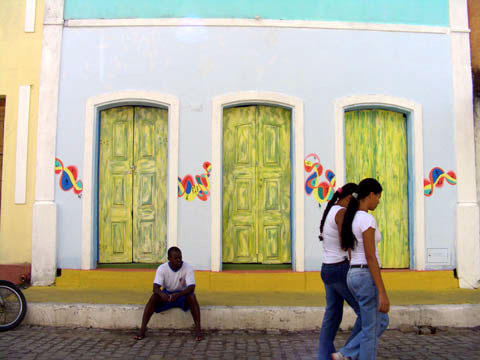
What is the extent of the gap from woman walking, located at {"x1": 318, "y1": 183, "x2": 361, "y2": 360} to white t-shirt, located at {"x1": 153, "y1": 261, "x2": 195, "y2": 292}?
181 centimetres

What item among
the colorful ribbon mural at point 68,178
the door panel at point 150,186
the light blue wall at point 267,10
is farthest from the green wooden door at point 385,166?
the colorful ribbon mural at point 68,178

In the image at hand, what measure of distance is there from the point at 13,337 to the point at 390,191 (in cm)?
559

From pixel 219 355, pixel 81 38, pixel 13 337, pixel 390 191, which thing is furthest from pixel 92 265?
pixel 390 191

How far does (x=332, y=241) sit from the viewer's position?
357 cm

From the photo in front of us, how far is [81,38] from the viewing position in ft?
22.1

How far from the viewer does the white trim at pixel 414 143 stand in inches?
259

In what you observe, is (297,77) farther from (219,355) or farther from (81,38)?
(219,355)

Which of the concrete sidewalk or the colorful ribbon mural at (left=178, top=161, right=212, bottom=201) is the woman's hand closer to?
the concrete sidewalk

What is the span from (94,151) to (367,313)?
492 centimetres

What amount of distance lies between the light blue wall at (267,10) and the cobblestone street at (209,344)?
4.69 metres

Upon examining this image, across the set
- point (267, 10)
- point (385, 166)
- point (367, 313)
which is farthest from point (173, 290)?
point (267, 10)

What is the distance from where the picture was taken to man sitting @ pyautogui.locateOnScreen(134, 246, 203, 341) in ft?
15.9

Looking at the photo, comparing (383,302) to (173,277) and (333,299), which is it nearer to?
(333,299)

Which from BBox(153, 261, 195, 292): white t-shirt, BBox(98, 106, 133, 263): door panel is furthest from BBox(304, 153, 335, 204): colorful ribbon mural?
BBox(98, 106, 133, 263): door panel
